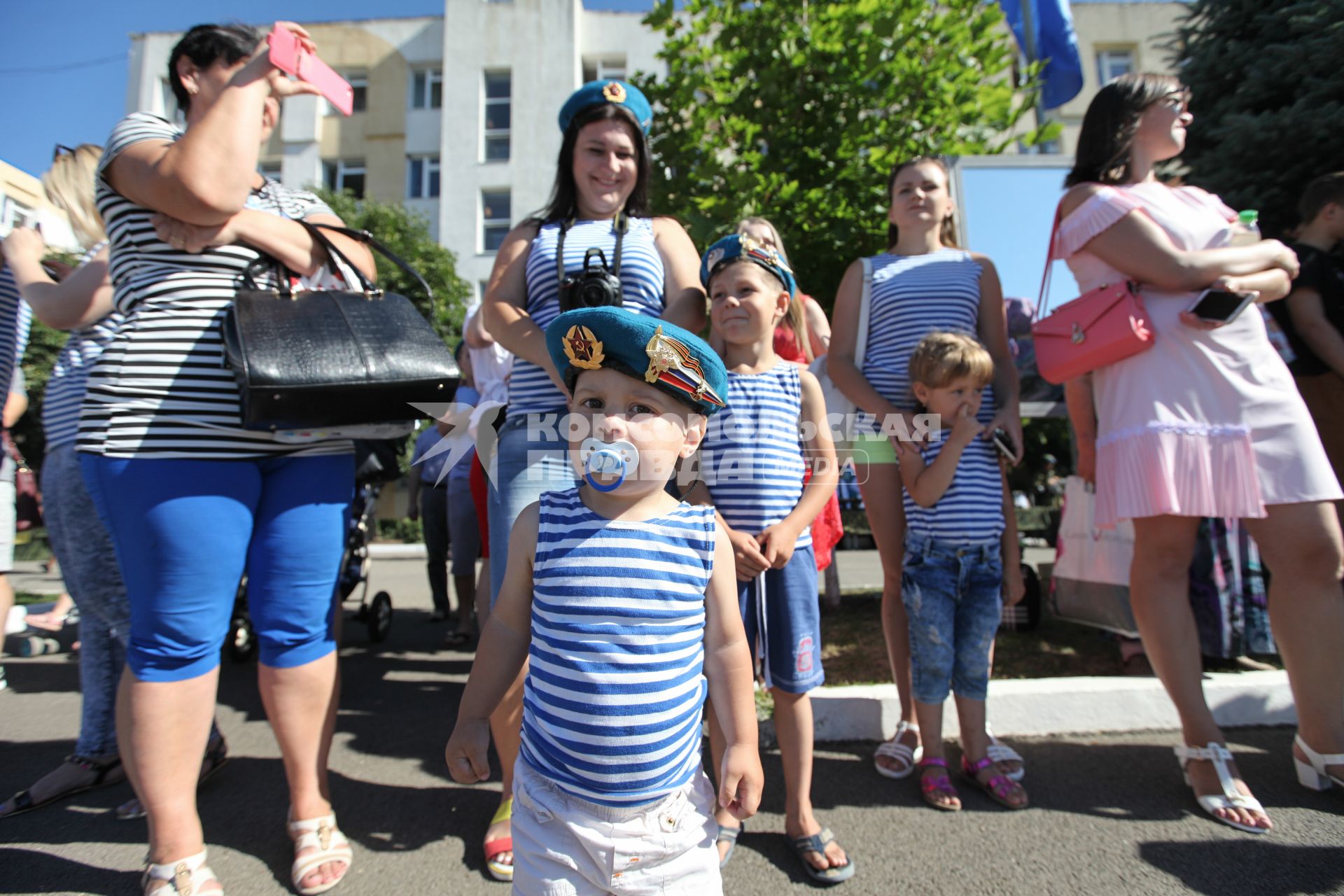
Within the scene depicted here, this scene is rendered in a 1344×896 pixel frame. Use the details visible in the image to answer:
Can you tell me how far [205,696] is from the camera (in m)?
1.92

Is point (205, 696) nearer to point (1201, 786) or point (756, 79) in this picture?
point (1201, 786)

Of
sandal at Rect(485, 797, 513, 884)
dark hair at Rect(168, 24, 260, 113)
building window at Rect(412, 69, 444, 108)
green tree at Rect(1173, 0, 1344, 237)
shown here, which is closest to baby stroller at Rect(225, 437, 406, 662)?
dark hair at Rect(168, 24, 260, 113)

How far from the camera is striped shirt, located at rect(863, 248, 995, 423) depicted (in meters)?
2.81

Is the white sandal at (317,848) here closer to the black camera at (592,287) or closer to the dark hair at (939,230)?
the black camera at (592,287)

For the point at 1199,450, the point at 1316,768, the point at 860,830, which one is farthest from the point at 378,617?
the point at 1316,768

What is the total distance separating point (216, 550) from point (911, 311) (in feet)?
8.10

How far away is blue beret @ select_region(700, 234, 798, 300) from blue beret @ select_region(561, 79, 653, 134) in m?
0.51

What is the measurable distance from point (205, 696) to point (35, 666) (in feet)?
12.0

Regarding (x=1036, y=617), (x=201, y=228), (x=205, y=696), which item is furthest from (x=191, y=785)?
(x=1036, y=617)

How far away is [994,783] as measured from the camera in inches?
94.6

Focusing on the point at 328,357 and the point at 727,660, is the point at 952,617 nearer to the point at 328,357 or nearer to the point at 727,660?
the point at 727,660

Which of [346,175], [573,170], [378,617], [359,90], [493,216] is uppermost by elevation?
[359,90]

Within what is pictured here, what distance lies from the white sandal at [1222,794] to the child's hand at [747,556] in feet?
5.29

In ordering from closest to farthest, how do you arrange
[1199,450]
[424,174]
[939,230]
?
[1199,450]
[939,230]
[424,174]
